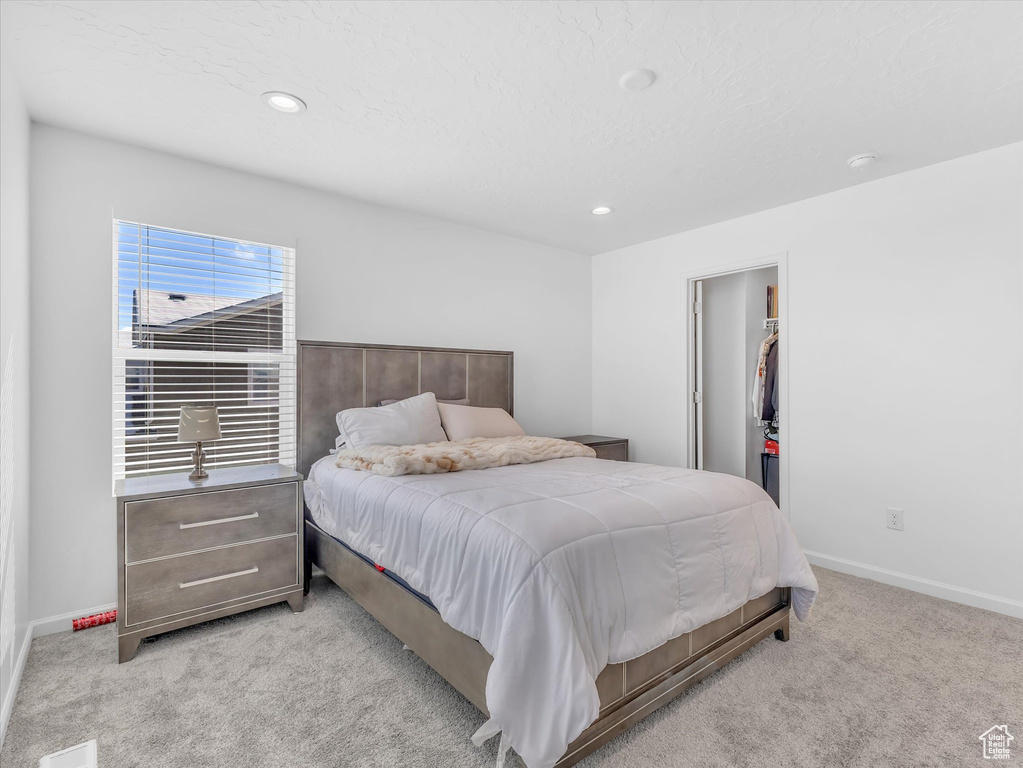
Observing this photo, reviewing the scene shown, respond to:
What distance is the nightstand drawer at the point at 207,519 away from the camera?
2199mm

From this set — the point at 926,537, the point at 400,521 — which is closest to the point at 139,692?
the point at 400,521

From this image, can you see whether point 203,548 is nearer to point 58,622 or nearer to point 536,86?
point 58,622

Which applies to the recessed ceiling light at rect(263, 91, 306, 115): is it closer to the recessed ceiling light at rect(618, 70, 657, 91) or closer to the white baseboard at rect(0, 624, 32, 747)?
the recessed ceiling light at rect(618, 70, 657, 91)

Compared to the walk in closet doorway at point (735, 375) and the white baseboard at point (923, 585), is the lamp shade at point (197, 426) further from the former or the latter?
the white baseboard at point (923, 585)

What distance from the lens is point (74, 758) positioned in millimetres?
1577

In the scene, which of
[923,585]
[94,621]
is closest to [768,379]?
[923,585]

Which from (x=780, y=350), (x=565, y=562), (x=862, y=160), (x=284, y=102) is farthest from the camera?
(x=780, y=350)

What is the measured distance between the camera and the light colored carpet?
159cm

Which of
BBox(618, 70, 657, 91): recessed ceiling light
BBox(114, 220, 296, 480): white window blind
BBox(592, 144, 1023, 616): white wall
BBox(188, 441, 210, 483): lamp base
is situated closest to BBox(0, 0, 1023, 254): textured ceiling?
BBox(618, 70, 657, 91): recessed ceiling light

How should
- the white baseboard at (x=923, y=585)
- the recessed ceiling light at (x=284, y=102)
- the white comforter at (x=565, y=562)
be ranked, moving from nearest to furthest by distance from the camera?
the white comforter at (x=565, y=562) → the recessed ceiling light at (x=284, y=102) → the white baseboard at (x=923, y=585)

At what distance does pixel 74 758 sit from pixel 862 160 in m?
4.17

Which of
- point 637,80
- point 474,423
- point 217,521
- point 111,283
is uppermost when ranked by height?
point 637,80

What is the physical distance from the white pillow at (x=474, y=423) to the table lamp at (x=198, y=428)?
1.32 m

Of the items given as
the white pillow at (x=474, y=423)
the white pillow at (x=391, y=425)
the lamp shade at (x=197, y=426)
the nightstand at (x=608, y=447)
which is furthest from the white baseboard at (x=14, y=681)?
the nightstand at (x=608, y=447)
